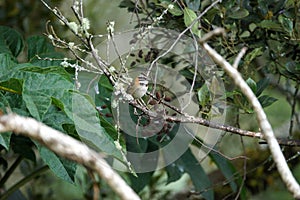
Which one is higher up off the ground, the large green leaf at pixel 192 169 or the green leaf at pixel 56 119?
the green leaf at pixel 56 119

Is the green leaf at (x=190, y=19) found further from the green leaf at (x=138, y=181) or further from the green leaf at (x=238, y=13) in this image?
the green leaf at (x=138, y=181)

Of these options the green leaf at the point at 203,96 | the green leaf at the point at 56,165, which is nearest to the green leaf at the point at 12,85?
the green leaf at the point at 56,165

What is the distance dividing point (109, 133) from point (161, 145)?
42 cm

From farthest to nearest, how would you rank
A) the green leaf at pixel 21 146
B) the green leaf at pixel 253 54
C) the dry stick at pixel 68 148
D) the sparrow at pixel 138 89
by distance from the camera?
the green leaf at pixel 21 146 → the green leaf at pixel 253 54 → the sparrow at pixel 138 89 → the dry stick at pixel 68 148

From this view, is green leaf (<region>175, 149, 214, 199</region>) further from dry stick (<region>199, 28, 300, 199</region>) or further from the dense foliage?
dry stick (<region>199, 28, 300, 199</region>)

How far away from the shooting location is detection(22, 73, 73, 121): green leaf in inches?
34.5

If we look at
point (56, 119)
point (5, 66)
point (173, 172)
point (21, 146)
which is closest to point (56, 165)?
point (56, 119)

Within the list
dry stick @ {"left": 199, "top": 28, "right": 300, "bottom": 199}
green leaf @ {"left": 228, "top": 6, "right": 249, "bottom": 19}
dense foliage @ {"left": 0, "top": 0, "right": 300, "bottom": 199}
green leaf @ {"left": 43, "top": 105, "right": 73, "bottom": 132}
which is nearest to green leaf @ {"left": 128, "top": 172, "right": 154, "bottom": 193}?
dense foliage @ {"left": 0, "top": 0, "right": 300, "bottom": 199}

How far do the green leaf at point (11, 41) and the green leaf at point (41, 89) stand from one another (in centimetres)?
37

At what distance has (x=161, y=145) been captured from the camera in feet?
4.46

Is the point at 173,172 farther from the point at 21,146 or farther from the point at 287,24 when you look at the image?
the point at 287,24

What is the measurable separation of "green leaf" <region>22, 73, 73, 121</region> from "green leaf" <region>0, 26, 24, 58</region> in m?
0.37

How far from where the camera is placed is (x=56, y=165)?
3.23 feet

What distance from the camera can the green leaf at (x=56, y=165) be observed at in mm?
965
